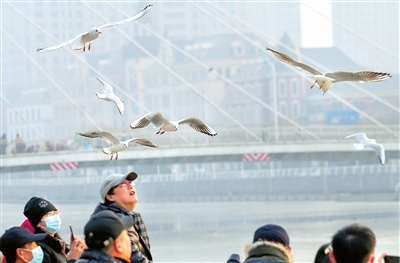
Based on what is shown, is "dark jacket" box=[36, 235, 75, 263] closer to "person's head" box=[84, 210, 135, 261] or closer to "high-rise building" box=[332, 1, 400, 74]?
"person's head" box=[84, 210, 135, 261]

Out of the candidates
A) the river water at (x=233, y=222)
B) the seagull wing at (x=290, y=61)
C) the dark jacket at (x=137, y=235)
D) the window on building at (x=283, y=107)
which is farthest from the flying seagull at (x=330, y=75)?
the window on building at (x=283, y=107)

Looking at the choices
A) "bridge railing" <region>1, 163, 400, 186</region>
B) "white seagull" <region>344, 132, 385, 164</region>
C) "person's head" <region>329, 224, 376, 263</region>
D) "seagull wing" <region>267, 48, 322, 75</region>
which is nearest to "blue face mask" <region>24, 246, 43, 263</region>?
"seagull wing" <region>267, 48, 322, 75</region>

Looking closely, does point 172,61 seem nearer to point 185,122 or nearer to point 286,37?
point 286,37

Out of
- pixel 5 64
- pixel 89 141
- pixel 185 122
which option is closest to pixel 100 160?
pixel 89 141

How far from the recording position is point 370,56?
44531mm

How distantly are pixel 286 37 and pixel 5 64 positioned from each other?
41.2 ft

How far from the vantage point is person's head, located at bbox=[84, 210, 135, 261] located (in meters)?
2.74

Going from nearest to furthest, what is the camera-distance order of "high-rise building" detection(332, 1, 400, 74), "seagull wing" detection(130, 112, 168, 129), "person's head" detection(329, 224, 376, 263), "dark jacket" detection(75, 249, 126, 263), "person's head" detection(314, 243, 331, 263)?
"person's head" detection(329, 224, 376, 263) < "dark jacket" detection(75, 249, 126, 263) < "person's head" detection(314, 243, 331, 263) < "seagull wing" detection(130, 112, 168, 129) < "high-rise building" detection(332, 1, 400, 74)

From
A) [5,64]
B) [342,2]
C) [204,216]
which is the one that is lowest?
[204,216]

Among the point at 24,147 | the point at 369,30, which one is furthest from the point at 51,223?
the point at 369,30

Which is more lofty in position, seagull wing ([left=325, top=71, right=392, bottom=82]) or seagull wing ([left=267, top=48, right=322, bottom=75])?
seagull wing ([left=267, top=48, right=322, bottom=75])

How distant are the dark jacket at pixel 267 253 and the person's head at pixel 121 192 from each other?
3.45 ft

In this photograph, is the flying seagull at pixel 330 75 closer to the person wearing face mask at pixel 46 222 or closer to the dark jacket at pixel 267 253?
the person wearing face mask at pixel 46 222

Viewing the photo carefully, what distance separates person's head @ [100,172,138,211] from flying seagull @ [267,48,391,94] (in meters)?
Answer: 0.67
